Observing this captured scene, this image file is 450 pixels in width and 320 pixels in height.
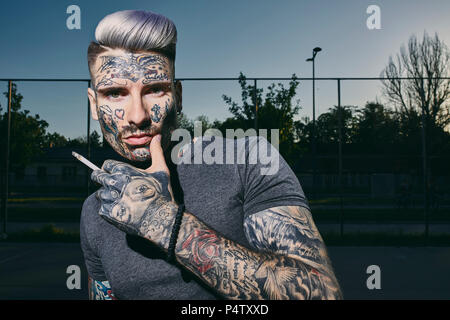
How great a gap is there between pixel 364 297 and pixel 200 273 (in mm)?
4343

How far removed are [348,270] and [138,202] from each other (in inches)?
222

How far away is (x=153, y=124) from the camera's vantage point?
43.4 inches

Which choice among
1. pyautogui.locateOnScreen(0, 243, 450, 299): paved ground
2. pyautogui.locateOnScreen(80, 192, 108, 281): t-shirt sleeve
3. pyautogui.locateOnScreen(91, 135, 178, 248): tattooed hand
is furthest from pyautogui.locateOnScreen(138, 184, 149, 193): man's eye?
pyautogui.locateOnScreen(0, 243, 450, 299): paved ground

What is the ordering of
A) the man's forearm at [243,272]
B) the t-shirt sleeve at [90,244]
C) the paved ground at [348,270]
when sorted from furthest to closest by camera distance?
the paved ground at [348,270] → the t-shirt sleeve at [90,244] → the man's forearm at [243,272]

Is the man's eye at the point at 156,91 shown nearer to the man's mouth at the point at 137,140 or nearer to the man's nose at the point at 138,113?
the man's nose at the point at 138,113

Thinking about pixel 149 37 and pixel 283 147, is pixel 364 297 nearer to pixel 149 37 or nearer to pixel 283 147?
pixel 149 37

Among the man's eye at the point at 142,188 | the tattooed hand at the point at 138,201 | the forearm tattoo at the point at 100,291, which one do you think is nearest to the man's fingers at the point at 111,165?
the tattooed hand at the point at 138,201

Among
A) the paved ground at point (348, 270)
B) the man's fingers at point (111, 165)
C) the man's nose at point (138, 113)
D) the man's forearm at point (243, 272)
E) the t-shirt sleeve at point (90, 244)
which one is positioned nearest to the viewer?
the man's forearm at point (243, 272)

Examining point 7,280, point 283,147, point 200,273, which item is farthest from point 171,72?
point 283,147

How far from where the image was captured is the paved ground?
14.8 ft

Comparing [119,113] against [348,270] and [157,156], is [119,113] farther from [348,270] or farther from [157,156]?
[348,270]

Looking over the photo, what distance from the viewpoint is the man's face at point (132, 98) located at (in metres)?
1.09

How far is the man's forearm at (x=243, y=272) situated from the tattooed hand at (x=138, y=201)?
64 mm

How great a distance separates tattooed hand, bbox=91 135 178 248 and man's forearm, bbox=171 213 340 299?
0.21ft
